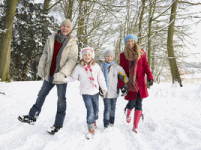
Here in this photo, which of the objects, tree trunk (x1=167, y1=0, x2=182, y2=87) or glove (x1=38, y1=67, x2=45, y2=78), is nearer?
glove (x1=38, y1=67, x2=45, y2=78)

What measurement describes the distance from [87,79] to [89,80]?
1.6 inches

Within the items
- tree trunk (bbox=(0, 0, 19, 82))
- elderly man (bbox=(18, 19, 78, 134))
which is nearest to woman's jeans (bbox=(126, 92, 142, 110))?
elderly man (bbox=(18, 19, 78, 134))

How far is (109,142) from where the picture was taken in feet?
6.99

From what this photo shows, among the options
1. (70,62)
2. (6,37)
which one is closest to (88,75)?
(70,62)

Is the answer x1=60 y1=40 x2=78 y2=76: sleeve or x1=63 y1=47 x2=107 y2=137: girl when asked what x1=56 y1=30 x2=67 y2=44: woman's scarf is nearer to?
x1=60 y1=40 x2=78 y2=76: sleeve

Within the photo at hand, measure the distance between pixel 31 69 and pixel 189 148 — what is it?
1109 centimetres

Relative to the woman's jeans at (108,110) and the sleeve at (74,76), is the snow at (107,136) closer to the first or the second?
the woman's jeans at (108,110)

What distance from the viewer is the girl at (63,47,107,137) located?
2.35m

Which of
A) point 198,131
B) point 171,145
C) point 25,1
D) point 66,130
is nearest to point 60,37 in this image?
point 66,130

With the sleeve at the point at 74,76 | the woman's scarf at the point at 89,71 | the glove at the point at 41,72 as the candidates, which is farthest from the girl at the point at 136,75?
the glove at the point at 41,72

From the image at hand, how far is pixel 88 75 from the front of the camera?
241 cm

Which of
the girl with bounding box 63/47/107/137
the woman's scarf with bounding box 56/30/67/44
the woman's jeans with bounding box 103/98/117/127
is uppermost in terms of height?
the woman's scarf with bounding box 56/30/67/44

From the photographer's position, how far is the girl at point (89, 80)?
2354 millimetres

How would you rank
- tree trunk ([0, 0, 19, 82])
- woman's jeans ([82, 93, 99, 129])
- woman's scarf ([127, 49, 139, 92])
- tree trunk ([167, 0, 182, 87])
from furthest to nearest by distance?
tree trunk ([167, 0, 182, 87]) → tree trunk ([0, 0, 19, 82]) → woman's scarf ([127, 49, 139, 92]) → woman's jeans ([82, 93, 99, 129])
